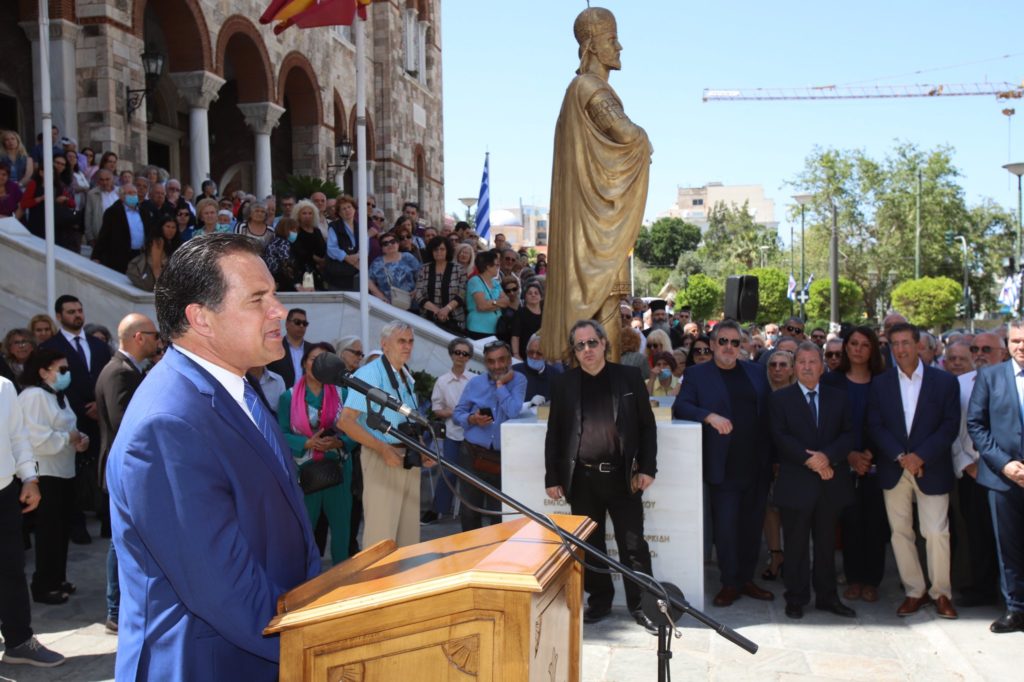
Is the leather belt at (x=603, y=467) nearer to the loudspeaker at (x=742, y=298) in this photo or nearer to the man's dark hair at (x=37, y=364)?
the man's dark hair at (x=37, y=364)

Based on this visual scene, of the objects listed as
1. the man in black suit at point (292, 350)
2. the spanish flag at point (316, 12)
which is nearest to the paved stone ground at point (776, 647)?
the man in black suit at point (292, 350)

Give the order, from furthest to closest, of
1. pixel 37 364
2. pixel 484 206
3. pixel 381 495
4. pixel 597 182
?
1. pixel 484 206
2. pixel 597 182
3. pixel 37 364
4. pixel 381 495

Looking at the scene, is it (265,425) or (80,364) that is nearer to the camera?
(265,425)

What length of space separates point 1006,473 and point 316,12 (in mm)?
7612

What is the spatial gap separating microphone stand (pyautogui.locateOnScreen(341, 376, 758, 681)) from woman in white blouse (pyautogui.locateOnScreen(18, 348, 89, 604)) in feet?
14.6

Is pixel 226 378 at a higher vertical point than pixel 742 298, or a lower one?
lower

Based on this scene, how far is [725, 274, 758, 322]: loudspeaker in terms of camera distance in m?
11.9

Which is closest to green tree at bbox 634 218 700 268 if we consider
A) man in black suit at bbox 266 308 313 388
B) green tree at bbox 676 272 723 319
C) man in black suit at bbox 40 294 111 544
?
green tree at bbox 676 272 723 319

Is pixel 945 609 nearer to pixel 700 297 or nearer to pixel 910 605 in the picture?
pixel 910 605

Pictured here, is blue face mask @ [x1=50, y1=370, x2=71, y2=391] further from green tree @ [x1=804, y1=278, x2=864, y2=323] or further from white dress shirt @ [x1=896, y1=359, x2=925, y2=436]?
green tree @ [x1=804, y1=278, x2=864, y2=323]

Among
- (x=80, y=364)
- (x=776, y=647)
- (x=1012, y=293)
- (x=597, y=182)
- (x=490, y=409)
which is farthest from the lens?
(x=1012, y=293)

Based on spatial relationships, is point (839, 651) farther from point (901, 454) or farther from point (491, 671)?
point (491, 671)

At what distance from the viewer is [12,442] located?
536 centimetres

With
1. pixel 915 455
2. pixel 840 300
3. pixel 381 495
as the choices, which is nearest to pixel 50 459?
pixel 381 495
